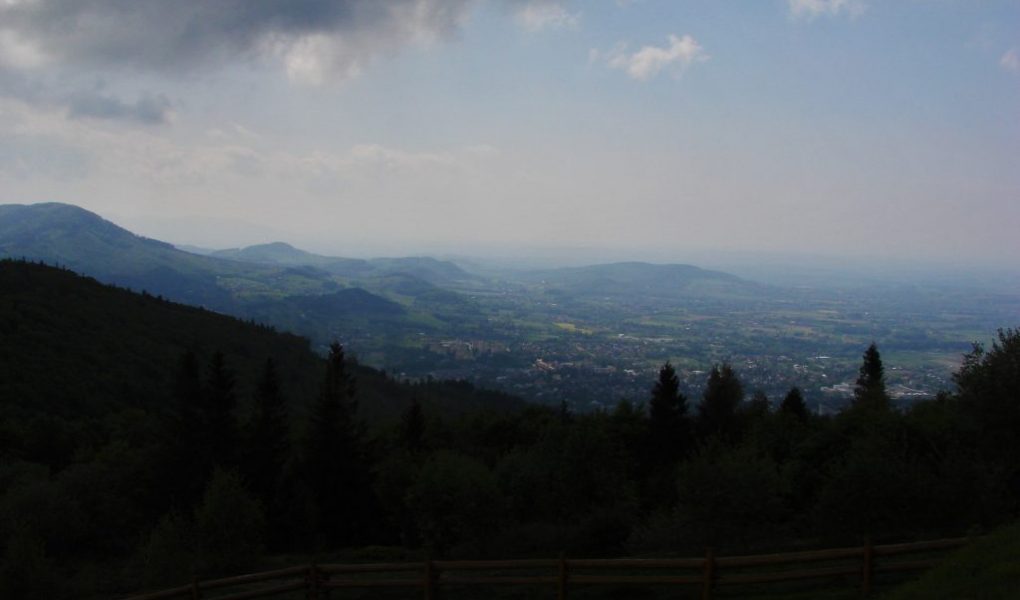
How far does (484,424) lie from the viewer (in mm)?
51000

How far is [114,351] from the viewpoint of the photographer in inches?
2997

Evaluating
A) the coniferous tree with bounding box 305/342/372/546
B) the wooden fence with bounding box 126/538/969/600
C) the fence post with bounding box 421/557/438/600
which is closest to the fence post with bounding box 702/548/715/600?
the wooden fence with bounding box 126/538/969/600

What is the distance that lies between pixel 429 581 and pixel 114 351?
7703 centimetres

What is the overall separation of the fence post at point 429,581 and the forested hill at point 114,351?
5681cm

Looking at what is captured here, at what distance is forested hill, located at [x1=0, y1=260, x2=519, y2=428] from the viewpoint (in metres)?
62.8

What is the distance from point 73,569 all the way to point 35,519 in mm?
3231

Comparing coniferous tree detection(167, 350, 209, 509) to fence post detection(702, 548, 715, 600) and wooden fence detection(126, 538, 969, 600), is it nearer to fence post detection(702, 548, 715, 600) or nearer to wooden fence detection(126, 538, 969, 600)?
wooden fence detection(126, 538, 969, 600)

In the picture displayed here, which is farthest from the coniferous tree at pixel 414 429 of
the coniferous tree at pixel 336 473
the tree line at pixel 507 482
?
the coniferous tree at pixel 336 473

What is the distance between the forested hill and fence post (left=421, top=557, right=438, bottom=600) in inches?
2237

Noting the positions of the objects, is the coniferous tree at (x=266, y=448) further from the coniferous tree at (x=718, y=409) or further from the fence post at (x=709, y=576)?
the fence post at (x=709, y=576)

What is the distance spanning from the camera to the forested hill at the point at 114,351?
62.8 m

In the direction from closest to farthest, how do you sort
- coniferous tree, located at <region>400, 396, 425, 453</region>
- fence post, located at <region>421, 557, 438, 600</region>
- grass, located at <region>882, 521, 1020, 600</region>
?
grass, located at <region>882, 521, 1020, 600</region>
fence post, located at <region>421, 557, 438, 600</region>
coniferous tree, located at <region>400, 396, 425, 453</region>

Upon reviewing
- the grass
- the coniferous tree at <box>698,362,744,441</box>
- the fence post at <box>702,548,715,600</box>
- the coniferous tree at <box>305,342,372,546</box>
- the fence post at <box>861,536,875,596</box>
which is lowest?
the coniferous tree at <box>305,342,372,546</box>

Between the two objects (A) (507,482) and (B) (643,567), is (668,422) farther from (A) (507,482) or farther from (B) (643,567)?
(B) (643,567)
